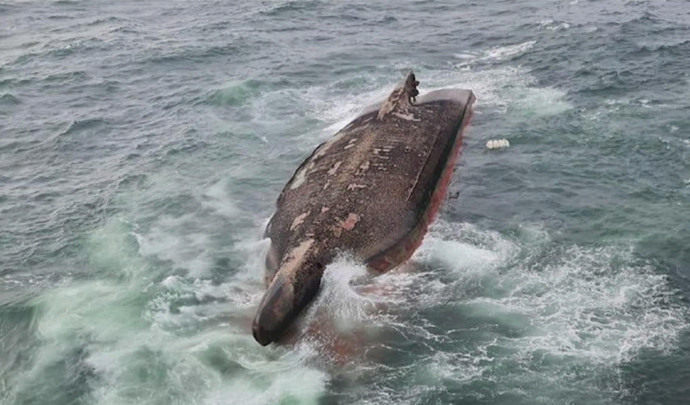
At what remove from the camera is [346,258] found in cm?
2412

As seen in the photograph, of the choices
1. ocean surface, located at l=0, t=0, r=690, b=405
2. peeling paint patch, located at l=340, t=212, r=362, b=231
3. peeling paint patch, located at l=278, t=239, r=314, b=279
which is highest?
peeling paint patch, located at l=340, t=212, r=362, b=231

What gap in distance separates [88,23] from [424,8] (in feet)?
107

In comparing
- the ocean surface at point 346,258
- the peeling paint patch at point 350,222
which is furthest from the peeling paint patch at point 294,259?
the peeling paint patch at point 350,222

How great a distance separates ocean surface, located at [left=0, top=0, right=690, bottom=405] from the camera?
20438mm

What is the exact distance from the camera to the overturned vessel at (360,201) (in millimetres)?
22688

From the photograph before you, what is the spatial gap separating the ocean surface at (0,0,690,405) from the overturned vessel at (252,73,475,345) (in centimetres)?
71

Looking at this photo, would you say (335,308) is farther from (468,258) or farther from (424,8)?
(424,8)

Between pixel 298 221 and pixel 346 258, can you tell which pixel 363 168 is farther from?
pixel 346 258

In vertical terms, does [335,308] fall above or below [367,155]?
below

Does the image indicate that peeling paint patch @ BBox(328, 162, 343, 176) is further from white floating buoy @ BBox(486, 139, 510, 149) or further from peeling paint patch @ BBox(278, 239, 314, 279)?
white floating buoy @ BBox(486, 139, 510, 149)

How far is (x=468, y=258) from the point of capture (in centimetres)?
2517

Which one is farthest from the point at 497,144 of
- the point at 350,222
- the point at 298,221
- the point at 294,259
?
the point at 294,259

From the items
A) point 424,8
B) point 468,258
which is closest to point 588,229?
point 468,258

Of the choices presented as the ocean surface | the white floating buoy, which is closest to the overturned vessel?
the ocean surface
